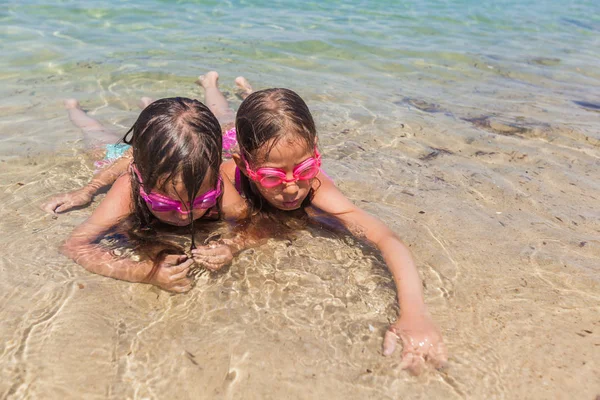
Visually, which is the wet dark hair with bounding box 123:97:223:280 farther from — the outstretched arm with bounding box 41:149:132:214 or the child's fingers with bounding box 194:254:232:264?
the outstretched arm with bounding box 41:149:132:214

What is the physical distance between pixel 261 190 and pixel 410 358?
138 cm

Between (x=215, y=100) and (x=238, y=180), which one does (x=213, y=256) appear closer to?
(x=238, y=180)

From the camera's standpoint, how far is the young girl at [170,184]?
2533 millimetres

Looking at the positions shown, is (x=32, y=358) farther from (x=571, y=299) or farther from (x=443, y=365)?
(x=571, y=299)

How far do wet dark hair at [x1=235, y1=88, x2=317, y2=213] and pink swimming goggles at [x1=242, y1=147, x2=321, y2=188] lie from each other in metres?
0.07

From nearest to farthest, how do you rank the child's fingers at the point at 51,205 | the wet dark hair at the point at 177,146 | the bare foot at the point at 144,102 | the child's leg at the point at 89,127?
the wet dark hair at the point at 177,146, the child's fingers at the point at 51,205, the child's leg at the point at 89,127, the bare foot at the point at 144,102

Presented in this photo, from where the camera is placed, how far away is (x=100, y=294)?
2518 mm

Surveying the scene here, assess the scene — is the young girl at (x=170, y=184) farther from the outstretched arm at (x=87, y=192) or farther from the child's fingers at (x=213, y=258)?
the outstretched arm at (x=87, y=192)

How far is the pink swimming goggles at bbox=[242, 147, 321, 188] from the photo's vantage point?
111 inches

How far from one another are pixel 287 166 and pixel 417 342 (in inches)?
48.3

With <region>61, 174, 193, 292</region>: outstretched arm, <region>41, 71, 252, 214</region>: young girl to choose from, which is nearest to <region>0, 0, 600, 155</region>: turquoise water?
<region>41, 71, 252, 214</region>: young girl

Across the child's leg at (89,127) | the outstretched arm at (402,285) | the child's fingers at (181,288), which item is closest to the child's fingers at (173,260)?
the child's fingers at (181,288)

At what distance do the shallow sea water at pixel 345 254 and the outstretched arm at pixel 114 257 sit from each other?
65 millimetres

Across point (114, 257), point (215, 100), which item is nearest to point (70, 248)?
point (114, 257)
